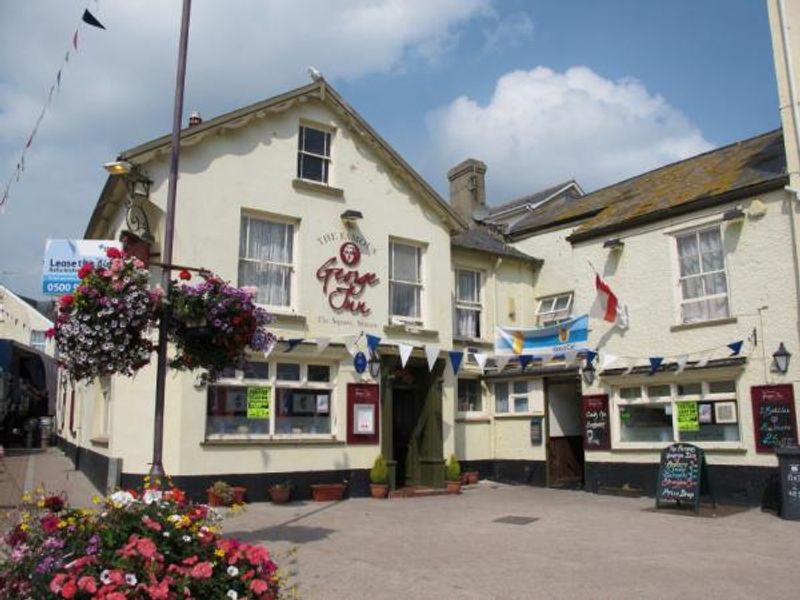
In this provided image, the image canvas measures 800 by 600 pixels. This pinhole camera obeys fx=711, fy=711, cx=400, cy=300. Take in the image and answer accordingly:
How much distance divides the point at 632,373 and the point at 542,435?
3387mm

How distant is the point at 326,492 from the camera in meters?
14.2

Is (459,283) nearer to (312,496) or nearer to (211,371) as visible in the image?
(312,496)

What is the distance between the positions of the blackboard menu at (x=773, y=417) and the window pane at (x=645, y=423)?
1.98 m

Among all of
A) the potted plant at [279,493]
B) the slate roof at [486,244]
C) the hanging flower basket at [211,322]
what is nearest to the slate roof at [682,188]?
the slate roof at [486,244]

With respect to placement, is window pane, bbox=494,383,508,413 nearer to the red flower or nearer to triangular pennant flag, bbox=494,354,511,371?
triangular pennant flag, bbox=494,354,511,371

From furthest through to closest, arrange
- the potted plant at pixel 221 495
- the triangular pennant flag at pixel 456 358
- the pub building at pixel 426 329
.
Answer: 1. the triangular pennant flag at pixel 456 358
2. the pub building at pixel 426 329
3. the potted plant at pixel 221 495

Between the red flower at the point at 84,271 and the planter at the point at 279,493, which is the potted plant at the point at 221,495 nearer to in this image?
the planter at the point at 279,493

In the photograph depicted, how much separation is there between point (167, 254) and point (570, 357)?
10.4 meters

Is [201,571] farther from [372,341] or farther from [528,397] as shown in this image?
[528,397]

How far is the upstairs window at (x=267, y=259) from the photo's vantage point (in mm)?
14438

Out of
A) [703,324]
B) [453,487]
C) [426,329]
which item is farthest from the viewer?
[426,329]

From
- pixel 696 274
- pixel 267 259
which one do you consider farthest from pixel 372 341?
pixel 696 274

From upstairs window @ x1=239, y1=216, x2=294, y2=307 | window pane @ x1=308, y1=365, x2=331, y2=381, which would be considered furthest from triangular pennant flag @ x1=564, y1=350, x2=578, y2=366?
upstairs window @ x1=239, y1=216, x2=294, y2=307

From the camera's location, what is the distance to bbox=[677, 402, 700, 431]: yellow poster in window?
14.2 metres
